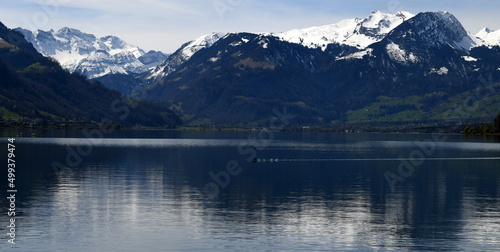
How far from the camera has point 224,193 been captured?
358ft

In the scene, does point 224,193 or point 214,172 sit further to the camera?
point 214,172

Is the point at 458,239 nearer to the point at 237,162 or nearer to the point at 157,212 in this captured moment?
the point at 157,212

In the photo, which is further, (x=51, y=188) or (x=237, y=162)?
(x=237, y=162)

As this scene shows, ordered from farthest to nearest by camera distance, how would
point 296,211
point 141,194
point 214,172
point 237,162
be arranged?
point 237,162, point 214,172, point 141,194, point 296,211

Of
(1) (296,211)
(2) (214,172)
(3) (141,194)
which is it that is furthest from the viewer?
(2) (214,172)

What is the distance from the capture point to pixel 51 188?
4392 inches

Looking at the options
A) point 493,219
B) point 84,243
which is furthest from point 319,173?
point 84,243

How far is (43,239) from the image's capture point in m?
68.1

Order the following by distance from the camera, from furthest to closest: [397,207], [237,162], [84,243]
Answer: [237,162], [397,207], [84,243]

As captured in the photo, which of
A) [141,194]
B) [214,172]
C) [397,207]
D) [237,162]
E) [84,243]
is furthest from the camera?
[237,162]

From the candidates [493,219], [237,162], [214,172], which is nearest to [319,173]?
[214,172]

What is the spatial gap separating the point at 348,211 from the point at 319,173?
64064mm

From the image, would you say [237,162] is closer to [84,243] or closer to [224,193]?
[224,193]

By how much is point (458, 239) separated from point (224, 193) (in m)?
46.6
